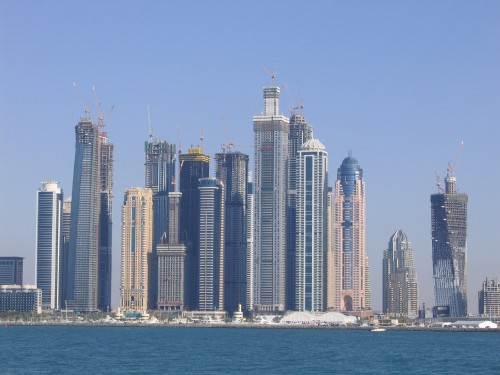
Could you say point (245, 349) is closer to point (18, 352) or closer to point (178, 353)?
point (178, 353)

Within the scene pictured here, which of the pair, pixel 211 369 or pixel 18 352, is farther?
pixel 18 352

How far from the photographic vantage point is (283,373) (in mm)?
106875

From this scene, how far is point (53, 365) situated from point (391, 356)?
4753 cm

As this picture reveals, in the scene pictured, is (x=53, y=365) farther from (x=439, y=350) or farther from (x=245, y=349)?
(x=439, y=350)

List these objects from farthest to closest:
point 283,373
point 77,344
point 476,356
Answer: point 77,344
point 476,356
point 283,373

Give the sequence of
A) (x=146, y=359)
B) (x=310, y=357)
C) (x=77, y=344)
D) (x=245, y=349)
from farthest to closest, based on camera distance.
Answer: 1. (x=77, y=344)
2. (x=245, y=349)
3. (x=310, y=357)
4. (x=146, y=359)

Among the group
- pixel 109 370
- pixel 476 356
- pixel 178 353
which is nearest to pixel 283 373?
pixel 109 370

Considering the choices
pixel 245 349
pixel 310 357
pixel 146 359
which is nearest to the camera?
pixel 146 359

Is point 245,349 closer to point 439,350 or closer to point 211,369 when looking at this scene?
point 439,350

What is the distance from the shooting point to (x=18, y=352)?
137 m

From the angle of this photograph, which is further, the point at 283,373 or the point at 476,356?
the point at 476,356

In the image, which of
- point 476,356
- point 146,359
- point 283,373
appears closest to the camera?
point 283,373

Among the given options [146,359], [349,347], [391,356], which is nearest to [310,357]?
[391,356]

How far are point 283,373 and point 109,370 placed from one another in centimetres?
1685
